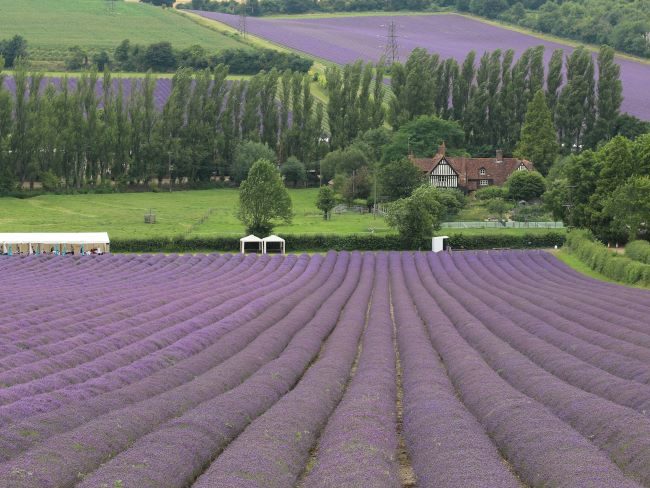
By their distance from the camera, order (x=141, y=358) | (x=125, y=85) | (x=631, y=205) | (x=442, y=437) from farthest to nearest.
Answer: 1. (x=125, y=85)
2. (x=631, y=205)
3. (x=141, y=358)
4. (x=442, y=437)

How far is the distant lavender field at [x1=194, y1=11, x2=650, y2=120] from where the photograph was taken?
132 meters

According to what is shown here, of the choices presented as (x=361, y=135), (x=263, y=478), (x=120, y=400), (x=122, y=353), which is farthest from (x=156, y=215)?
(x=263, y=478)

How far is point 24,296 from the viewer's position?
118 feet

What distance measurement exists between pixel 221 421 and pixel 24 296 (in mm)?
22005

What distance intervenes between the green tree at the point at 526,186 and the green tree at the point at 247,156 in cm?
2560

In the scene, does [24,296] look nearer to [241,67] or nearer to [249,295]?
[249,295]

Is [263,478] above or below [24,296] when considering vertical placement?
above

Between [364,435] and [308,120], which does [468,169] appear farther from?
[364,435]

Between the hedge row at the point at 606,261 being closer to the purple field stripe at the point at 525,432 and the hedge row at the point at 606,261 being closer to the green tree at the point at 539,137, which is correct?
the purple field stripe at the point at 525,432

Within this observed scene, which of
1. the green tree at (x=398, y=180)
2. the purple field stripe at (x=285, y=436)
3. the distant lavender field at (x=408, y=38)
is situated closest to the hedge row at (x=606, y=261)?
the green tree at (x=398, y=180)

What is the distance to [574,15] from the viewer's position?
16950 cm

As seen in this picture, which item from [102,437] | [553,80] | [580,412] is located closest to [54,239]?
[102,437]

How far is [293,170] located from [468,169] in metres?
18.3

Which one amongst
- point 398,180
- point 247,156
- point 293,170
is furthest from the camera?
point 293,170
